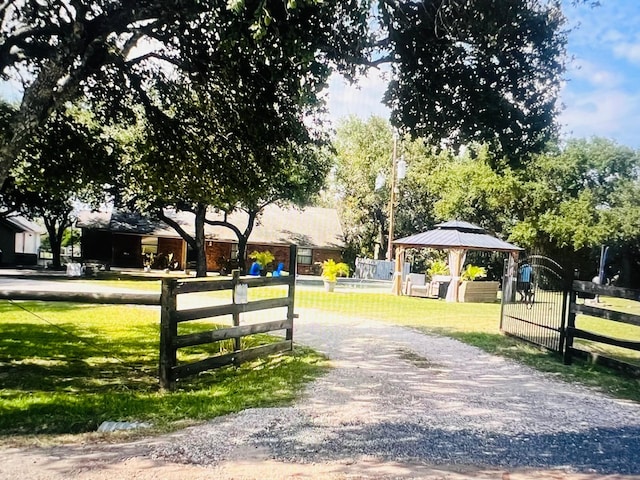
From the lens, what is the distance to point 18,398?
5.54m

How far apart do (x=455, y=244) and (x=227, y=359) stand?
14.8 meters

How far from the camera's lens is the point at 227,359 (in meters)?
6.83

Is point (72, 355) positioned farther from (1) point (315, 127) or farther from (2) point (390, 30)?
(2) point (390, 30)

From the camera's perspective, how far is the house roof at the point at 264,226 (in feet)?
110

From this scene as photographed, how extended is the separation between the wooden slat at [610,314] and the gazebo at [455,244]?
1214 centimetres

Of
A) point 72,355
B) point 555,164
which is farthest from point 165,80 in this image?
point 555,164

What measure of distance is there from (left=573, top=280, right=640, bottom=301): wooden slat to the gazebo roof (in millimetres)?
12160

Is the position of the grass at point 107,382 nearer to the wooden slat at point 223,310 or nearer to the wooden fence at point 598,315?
the wooden slat at point 223,310

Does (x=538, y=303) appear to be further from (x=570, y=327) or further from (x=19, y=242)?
(x=19, y=242)

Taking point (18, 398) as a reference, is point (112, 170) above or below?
above

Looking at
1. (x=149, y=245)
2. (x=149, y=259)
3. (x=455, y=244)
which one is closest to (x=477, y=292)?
(x=455, y=244)

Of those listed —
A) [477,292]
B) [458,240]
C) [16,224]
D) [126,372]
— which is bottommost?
[126,372]

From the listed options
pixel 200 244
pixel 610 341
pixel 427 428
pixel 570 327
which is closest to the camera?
pixel 427 428

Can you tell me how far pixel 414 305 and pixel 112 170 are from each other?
1093 centimetres
